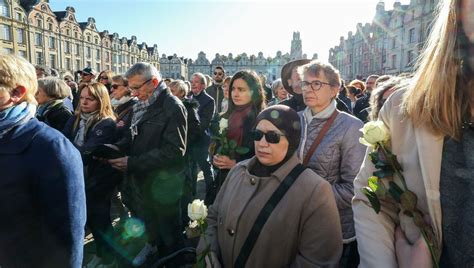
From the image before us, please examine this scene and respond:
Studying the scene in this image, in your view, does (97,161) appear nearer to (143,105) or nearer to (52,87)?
(143,105)

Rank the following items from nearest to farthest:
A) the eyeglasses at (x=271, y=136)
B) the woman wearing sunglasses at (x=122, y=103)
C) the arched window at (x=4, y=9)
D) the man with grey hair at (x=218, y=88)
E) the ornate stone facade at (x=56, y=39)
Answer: the eyeglasses at (x=271, y=136) → the woman wearing sunglasses at (x=122, y=103) → the man with grey hair at (x=218, y=88) → the arched window at (x=4, y=9) → the ornate stone facade at (x=56, y=39)

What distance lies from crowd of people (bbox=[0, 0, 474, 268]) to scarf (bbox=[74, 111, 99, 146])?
0.02m

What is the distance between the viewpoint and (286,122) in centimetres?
229

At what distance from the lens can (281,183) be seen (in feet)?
7.11

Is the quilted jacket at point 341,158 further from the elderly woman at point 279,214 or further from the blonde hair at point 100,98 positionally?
the blonde hair at point 100,98

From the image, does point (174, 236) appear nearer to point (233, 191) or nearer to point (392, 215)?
point (233, 191)

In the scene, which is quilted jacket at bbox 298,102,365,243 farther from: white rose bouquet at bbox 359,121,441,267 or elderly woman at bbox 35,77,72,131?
elderly woman at bbox 35,77,72,131

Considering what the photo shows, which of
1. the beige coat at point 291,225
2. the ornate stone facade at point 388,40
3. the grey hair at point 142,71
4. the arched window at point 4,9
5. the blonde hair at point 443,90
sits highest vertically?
the arched window at point 4,9

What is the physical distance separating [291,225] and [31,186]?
1.63 m

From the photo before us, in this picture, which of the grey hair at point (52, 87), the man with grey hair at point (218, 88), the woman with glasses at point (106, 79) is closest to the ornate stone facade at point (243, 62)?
the man with grey hair at point (218, 88)

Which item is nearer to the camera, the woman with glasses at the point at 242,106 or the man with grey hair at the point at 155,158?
the man with grey hair at the point at 155,158

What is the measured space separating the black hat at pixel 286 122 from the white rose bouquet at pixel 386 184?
0.87 meters

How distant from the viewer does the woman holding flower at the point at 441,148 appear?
1206mm

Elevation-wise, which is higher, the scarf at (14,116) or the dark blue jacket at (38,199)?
the scarf at (14,116)
